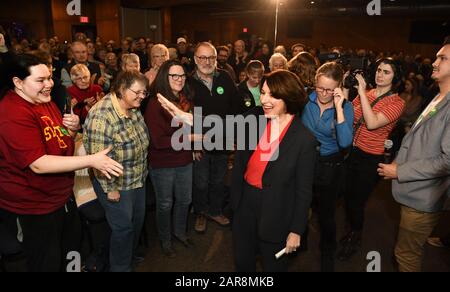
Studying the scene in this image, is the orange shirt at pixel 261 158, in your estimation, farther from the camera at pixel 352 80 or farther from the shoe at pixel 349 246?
the shoe at pixel 349 246

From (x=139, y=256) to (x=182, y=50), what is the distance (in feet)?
15.3

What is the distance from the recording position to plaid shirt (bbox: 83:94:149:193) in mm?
2000

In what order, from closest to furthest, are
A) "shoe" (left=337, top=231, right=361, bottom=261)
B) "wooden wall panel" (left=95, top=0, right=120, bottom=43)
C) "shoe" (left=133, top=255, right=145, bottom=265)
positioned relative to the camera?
"shoe" (left=133, top=255, right=145, bottom=265)
"shoe" (left=337, top=231, right=361, bottom=261)
"wooden wall panel" (left=95, top=0, right=120, bottom=43)

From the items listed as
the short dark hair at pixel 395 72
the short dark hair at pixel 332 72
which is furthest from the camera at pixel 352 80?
the short dark hair at pixel 332 72

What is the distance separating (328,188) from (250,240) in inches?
29.1

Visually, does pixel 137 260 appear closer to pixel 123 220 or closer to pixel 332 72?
pixel 123 220

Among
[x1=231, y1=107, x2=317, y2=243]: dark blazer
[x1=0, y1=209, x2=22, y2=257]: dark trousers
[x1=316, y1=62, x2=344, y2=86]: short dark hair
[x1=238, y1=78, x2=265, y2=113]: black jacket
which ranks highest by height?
[x1=316, y1=62, x2=344, y2=86]: short dark hair

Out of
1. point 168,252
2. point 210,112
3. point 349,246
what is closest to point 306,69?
point 210,112

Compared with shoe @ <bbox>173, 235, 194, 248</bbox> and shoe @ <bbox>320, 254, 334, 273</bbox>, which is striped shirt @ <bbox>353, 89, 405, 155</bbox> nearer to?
shoe @ <bbox>320, 254, 334, 273</bbox>

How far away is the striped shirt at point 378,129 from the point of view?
236 cm

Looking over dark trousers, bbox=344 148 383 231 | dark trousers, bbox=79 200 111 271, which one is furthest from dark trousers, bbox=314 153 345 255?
dark trousers, bbox=79 200 111 271

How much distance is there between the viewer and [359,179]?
2525mm

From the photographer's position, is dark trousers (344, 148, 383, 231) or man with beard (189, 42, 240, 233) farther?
man with beard (189, 42, 240, 233)

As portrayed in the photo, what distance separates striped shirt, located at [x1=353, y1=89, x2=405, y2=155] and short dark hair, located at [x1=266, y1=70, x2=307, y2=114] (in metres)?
0.91
